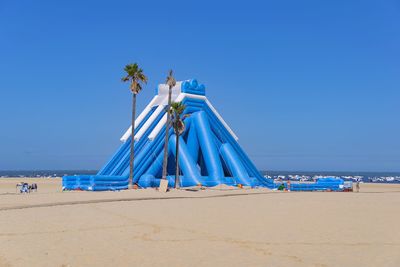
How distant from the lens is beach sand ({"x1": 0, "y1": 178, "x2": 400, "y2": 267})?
8695 millimetres

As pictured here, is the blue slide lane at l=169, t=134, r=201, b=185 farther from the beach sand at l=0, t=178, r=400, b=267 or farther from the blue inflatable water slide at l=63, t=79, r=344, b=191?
the beach sand at l=0, t=178, r=400, b=267

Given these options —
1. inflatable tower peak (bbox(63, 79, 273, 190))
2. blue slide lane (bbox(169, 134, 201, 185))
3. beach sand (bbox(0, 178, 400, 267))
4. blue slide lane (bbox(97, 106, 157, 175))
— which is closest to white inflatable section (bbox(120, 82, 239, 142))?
inflatable tower peak (bbox(63, 79, 273, 190))

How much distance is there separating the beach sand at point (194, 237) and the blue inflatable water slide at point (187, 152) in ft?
50.3

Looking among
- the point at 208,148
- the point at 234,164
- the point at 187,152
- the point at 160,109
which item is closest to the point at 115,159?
the point at 160,109

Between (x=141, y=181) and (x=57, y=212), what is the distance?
16894mm

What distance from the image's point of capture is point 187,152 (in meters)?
34.8

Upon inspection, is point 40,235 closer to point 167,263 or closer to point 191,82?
point 167,263

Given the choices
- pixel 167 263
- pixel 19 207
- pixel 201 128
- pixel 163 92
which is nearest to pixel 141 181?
pixel 201 128

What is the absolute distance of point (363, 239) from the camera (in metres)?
11.2

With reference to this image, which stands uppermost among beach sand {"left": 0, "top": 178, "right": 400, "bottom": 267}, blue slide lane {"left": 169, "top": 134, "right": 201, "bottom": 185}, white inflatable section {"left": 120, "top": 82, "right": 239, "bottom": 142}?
white inflatable section {"left": 120, "top": 82, "right": 239, "bottom": 142}

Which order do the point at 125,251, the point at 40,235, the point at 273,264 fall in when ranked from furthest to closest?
the point at 40,235, the point at 125,251, the point at 273,264

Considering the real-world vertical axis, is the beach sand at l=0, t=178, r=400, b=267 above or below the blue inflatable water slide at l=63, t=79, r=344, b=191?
below

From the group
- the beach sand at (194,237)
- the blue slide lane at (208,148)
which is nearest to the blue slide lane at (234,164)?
the blue slide lane at (208,148)

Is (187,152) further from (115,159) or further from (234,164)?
(115,159)
